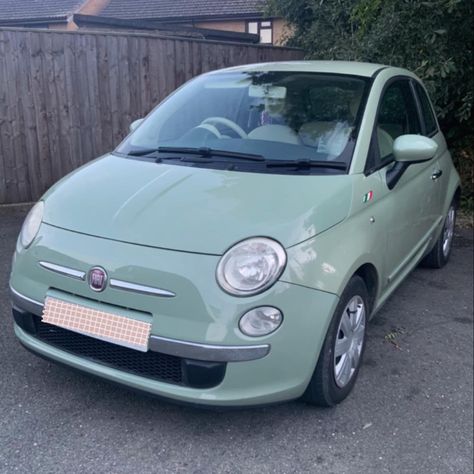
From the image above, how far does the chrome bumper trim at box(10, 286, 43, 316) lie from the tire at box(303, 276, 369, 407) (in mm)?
1297

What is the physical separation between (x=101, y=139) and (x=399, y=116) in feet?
12.7

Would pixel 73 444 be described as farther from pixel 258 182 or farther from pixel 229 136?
pixel 229 136

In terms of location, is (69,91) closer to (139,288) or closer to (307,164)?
(307,164)

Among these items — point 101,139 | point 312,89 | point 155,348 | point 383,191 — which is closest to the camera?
point 155,348

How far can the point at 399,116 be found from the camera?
150 inches

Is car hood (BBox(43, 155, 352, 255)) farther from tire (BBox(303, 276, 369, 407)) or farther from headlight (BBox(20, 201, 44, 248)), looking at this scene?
tire (BBox(303, 276, 369, 407))

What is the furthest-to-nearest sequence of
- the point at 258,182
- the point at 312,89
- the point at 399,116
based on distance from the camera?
the point at 399,116
the point at 312,89
the point at 258,182

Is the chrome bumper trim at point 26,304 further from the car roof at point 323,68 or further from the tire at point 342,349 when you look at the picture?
the car roof at point 323,68

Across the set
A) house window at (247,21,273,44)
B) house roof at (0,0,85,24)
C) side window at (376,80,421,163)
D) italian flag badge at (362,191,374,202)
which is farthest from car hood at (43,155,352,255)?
house roof at (0,0,85,24)

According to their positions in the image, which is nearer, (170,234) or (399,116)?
(170,234)

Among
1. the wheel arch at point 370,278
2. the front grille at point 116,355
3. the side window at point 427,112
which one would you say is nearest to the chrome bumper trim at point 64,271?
the front grille at point 116,355

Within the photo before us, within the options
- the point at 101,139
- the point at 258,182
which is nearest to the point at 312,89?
the point at 258,182

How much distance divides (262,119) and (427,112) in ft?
5.83

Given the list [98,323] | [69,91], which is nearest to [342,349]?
[98,323]
